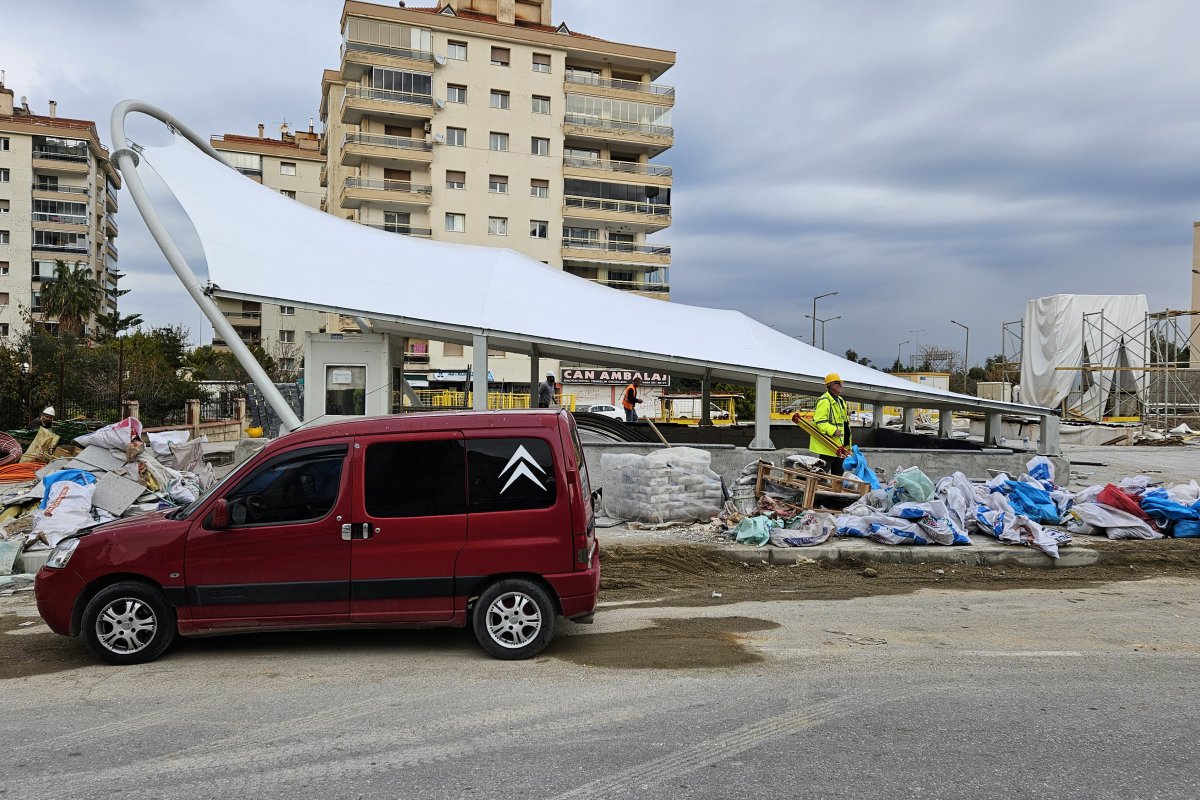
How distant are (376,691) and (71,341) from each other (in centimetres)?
3896

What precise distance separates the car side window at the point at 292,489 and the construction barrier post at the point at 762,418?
9.05 meters

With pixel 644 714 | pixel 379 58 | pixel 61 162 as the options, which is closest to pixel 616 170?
pixel 379 58

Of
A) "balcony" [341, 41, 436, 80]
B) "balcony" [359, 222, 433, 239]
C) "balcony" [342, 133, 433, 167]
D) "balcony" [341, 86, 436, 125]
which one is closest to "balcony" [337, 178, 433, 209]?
"balcony" [359, 222, 433, 239]

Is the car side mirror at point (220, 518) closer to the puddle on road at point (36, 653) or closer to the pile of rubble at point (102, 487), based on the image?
the puddle on road at point (36, 653)

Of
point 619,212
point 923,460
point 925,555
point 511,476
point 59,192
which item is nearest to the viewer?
point 511,476

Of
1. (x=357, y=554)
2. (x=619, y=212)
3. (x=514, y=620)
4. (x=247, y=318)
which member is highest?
(x=619, y=212)

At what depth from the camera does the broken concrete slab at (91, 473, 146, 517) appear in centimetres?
1102

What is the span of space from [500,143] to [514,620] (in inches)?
2131

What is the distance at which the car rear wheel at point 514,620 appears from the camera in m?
5.91

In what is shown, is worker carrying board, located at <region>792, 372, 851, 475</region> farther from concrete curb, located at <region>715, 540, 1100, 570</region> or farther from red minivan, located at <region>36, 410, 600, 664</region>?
red minivan, located at <region>36, 410, 600, 664</region>

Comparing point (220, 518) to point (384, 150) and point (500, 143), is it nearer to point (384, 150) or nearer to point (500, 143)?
point (384, 150)

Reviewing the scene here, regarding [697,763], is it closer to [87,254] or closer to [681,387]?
[681,387]

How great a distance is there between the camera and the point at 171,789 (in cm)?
391

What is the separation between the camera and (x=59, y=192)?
7006cm
